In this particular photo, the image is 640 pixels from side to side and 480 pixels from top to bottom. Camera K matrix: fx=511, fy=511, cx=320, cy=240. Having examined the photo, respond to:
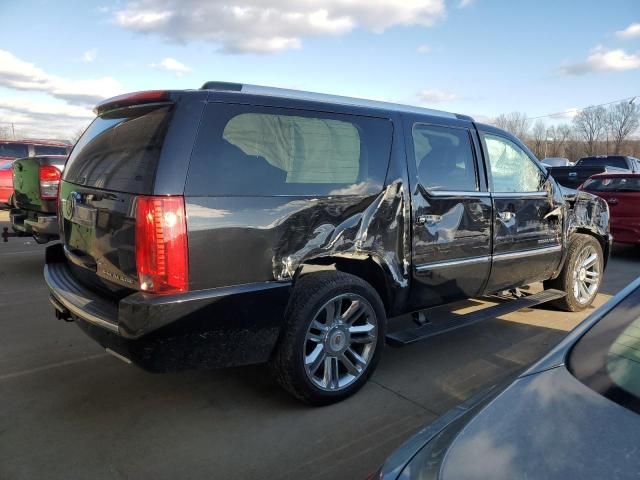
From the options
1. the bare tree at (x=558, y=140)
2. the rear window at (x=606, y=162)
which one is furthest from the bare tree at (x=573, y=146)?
the rear window at (x=606, y=162)

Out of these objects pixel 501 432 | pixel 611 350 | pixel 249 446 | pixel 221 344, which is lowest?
pixel 249 446

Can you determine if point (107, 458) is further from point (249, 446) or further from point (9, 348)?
point (9, 348)

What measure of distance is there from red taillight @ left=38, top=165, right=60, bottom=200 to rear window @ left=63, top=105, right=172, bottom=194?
286 centimetres

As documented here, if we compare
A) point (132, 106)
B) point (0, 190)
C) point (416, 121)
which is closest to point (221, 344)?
point (132, 106)

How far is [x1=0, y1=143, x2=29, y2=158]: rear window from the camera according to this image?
44.0 feet

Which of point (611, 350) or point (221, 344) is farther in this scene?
point (221, 344)

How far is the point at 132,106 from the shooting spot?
3184 mm

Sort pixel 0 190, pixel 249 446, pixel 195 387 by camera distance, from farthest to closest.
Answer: pixel 0 190
pixel 195 387
pixel 249 446

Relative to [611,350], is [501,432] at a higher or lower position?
lower

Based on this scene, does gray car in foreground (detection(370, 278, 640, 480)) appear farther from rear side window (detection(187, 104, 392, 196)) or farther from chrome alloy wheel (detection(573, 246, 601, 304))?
chrome alloy wheel (detection(573, 246, 601, 304))

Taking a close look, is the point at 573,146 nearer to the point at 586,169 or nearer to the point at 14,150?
the point at 586,169

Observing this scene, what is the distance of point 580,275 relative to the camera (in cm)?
546

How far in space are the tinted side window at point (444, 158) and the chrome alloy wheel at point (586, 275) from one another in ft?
6.57

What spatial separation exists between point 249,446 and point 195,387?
2.84 ft
